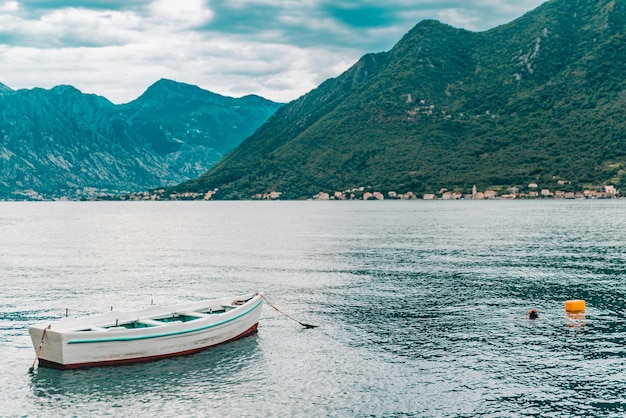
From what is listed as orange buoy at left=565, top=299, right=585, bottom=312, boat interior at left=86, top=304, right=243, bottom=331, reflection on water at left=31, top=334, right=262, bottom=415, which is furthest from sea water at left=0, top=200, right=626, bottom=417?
boat interior at left=86, top=304, right=243, bottom=331

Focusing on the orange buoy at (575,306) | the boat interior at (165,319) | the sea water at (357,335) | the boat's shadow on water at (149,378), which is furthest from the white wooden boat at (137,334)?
the orange buoy at (575,306)

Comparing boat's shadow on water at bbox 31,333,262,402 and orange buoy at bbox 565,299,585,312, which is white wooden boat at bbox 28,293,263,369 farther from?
orange buoy at bbox 565,299,585,312

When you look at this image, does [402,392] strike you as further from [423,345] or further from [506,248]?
[506,248]

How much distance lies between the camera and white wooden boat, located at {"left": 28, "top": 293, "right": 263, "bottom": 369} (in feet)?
130

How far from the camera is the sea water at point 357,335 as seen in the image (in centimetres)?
3406

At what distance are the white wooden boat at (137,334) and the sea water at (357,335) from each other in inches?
40.8

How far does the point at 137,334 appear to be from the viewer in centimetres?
4162

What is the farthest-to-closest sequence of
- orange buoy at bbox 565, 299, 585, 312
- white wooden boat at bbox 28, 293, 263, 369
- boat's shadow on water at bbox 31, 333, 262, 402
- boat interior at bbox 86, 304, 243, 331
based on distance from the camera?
orange buoy at bbox 565, 299, 585, 312
boat interior at bbox 86, 304, 243, 331
white wooden boat at bbox 28, 293, 263, 369
boat's shadow on water at bbox 31, 333, 262, 402

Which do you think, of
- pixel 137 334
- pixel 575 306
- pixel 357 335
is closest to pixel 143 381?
pixel 137 334

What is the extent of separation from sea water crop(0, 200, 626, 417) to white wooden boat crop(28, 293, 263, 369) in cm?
104

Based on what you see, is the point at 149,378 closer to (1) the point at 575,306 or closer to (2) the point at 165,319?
(2) the point at 165,319

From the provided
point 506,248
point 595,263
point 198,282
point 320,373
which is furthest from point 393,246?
point 320,373

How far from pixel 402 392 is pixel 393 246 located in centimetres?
8339

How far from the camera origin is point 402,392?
1388 inches
